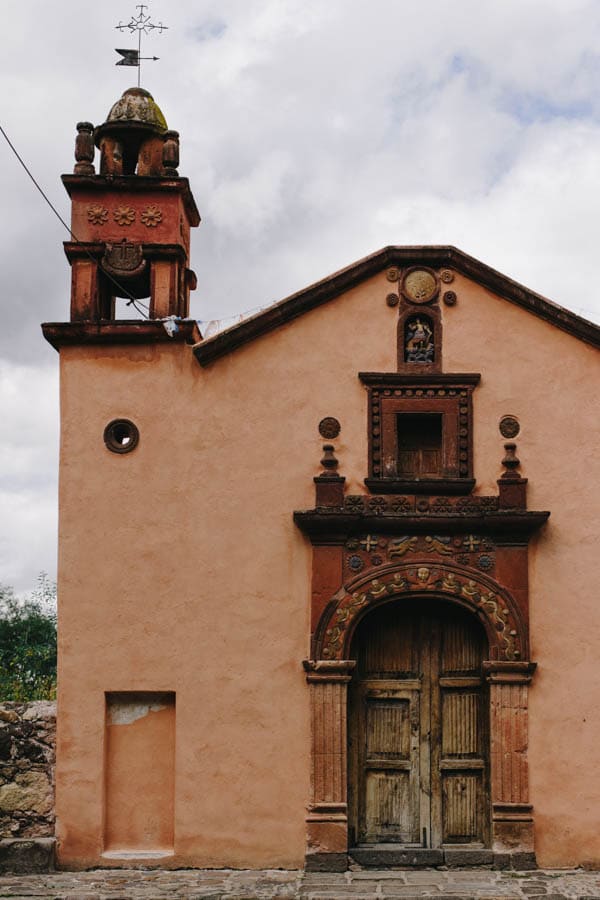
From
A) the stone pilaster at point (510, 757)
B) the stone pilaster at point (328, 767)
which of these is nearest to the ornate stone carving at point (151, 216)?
the stone pilaster at point (328, 767)

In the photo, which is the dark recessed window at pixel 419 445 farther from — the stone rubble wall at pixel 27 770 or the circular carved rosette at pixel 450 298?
the stone rubble wall at pixel 27 770

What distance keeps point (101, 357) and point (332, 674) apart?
3.94 metres

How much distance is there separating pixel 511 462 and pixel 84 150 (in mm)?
5561

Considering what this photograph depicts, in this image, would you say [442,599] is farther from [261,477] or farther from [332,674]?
[261,477]

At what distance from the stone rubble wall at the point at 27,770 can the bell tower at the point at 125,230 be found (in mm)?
4028

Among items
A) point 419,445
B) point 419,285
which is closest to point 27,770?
point 419,445

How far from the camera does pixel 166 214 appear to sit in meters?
12.6

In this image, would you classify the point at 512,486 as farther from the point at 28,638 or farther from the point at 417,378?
the point at 28,638

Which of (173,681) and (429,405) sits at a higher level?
(429,405)

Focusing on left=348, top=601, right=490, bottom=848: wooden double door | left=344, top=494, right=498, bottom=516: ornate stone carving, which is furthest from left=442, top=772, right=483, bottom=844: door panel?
left=344, top=494, right=498, bottom=516: ornate stone carving

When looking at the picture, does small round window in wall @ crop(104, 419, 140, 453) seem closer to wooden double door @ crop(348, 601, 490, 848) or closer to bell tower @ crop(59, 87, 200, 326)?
bell tower @ crop(59, 87, 200, 326)

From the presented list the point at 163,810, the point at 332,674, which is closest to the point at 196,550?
the point at 332,674

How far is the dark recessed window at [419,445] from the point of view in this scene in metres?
Result: 12.1

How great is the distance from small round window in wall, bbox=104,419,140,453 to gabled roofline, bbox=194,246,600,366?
0.98 m
